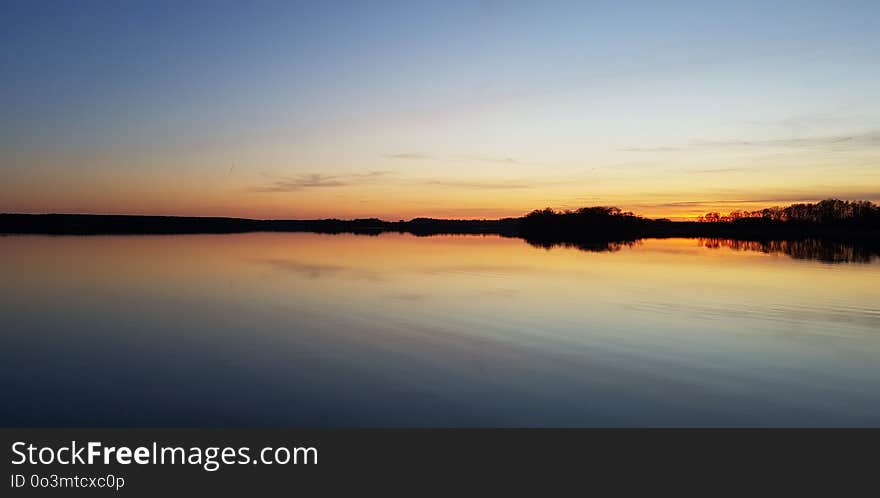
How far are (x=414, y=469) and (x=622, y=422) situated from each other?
2.78 meters

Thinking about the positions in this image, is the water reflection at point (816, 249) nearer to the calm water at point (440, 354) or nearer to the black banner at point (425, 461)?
the calm water at point (440, 354)

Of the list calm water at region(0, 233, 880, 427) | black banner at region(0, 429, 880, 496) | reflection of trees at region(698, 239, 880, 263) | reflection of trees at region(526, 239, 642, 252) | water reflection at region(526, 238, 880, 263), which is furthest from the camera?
reflection of trees at region(526, 239, 642, 252)

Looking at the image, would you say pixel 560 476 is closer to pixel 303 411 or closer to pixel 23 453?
pixel 303 411

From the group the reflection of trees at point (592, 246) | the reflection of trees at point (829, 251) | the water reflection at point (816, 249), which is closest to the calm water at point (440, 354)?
the reflection of trees at point (829, 251)

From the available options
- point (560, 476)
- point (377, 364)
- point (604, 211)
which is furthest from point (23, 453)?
A: point (604, 211)

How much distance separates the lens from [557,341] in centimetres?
1135

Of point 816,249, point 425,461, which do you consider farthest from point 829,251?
point 425,461

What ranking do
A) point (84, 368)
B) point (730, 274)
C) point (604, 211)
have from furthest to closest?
point (604, 211), point (730, 274), point (84, 368)

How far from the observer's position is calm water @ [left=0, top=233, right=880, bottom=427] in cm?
722

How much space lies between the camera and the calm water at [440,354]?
23.7 ft

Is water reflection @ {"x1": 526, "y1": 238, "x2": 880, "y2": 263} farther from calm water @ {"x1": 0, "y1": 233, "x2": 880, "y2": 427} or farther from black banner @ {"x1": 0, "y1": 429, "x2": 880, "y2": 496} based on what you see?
black banner @ {"x1": 0, "y1": 429, "x2": 880, "y2": 496}

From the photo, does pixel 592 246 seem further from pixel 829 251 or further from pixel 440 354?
pixel 440 354

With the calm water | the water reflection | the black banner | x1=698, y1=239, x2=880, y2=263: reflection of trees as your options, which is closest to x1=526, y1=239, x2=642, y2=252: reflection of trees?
the water reflection

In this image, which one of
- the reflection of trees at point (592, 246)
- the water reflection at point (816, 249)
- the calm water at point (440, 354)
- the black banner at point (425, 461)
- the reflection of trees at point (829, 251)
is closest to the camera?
the black banner at point (425, 461)
